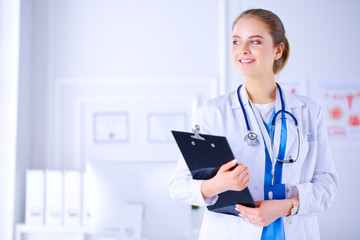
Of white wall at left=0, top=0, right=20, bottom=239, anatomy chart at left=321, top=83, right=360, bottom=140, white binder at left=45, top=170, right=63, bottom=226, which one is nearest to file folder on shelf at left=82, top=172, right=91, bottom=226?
white binder at left=45, top=170, right=63, bottom=226

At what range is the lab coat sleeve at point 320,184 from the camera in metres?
1.09

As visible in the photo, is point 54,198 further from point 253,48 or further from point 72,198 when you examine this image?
point 253,48

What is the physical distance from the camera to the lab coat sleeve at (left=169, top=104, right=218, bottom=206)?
1103 millimetres

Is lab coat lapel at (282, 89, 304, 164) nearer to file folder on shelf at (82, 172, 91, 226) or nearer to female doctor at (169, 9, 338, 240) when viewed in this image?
female doctor at (169, 9, 338, 240)

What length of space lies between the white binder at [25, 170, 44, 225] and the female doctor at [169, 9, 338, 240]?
1434mm

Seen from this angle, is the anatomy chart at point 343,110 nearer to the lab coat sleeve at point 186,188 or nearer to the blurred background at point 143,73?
the blurred background at point 143,73

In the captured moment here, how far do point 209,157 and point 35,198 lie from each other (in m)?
1.68

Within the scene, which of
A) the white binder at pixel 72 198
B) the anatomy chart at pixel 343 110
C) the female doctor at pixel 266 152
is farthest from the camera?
the anatomy chart at pixel 343 110

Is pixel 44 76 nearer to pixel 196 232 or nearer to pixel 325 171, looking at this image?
pixel 196 232

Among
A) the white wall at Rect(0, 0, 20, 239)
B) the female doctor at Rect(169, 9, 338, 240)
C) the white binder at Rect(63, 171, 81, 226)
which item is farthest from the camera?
the white wall at Rect(0, 0, 20, 239)

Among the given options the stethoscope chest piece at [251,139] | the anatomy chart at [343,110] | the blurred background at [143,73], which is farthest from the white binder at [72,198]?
the anatomy chart at [343,110]

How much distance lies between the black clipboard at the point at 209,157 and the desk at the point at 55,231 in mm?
1416

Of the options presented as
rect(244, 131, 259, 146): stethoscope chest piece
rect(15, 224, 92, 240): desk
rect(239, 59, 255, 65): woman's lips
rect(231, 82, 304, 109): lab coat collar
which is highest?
rect(239, 59, 255, 65): woman's lips

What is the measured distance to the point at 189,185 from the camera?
112cm
